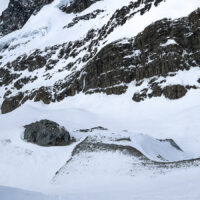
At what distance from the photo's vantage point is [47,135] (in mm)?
21828

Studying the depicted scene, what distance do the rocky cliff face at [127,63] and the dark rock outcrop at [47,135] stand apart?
68.5 ft

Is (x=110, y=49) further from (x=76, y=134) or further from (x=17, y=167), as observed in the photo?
(x=17, y=167)

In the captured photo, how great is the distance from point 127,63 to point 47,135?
95.3ft

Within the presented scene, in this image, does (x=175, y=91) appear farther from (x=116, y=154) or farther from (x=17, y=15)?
(x=17, y=15)

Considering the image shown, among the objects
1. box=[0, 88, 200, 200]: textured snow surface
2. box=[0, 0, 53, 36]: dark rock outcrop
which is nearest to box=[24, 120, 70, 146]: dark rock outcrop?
box=[0, 88, 200, 200]: textured snow surface

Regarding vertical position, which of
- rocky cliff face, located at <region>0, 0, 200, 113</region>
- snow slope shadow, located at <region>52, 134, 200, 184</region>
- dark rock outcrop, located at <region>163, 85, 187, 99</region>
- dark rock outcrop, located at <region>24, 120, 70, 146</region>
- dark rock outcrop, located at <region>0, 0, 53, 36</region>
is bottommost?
snow slope shadow, located at <region>52, 134, 200, 184</region>

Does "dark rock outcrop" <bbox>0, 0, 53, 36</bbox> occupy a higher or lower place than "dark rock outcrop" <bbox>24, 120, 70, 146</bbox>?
higher

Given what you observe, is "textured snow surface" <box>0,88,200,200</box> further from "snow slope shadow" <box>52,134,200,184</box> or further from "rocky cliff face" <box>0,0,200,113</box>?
"rocky cliff face" <box>0,0,200,113</box>

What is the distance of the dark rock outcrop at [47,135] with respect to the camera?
70.7ft

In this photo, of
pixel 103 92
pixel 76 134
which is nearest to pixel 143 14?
pixel 103 92

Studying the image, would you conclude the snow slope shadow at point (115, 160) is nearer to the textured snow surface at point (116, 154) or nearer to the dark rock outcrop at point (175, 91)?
the textured snow surface at point (116, 154)

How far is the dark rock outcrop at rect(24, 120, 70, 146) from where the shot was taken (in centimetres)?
2155

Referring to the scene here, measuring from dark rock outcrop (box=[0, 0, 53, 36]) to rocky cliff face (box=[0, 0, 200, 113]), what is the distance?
67518mm

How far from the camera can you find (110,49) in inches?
2012
